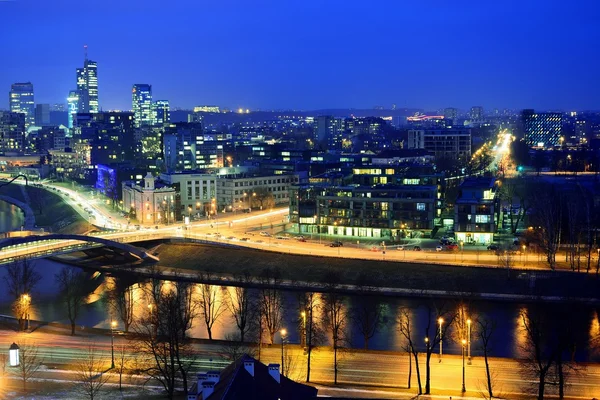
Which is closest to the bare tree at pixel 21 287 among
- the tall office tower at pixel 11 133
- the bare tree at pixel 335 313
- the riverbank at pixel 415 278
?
the riverbank at pixel 415 278

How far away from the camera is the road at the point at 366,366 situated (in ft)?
32.8

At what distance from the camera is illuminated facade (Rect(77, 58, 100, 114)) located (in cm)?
10069

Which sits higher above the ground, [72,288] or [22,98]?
[22,98]

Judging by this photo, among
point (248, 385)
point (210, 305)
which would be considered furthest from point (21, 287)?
point (248, 385)

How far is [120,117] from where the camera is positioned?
57.3m

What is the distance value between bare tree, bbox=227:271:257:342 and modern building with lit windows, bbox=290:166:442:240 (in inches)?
198

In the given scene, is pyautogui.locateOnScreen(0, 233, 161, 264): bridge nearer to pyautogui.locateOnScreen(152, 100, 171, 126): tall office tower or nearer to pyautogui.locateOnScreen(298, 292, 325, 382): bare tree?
pyautogui.locateOnScreen(298, 292, 325, 382): bare tree

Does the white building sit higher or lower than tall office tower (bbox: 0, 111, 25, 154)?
lower

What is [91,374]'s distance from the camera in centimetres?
965

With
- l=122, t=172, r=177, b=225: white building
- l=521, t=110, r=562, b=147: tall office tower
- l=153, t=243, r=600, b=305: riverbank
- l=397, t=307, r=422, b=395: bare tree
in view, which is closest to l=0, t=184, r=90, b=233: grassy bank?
l=122, t=172, r=177, b=225: white building

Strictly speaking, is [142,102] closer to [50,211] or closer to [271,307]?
[50,211]

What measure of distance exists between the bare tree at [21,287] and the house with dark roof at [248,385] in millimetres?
6544

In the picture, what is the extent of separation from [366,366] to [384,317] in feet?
12.3

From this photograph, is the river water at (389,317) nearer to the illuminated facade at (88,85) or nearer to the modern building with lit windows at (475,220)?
the modern building with lit windows at (475,220)
